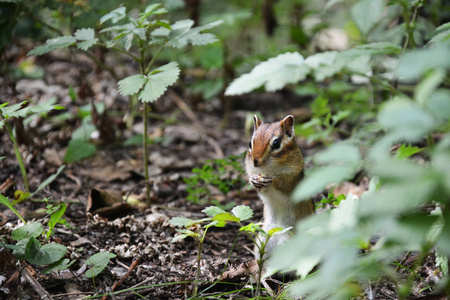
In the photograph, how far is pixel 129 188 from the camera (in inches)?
137

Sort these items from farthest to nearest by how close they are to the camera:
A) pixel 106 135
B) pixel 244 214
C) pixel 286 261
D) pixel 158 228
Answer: pixel 106 135 < pixel 158 228 < pixel 244 214 < pixel 286 261

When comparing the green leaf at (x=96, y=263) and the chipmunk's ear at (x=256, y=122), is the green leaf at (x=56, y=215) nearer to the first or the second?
the green leaf at (x=96, y=263)

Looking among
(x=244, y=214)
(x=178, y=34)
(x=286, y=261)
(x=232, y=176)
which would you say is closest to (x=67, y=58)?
(x=232, y=176)

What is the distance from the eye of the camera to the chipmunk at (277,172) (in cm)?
253

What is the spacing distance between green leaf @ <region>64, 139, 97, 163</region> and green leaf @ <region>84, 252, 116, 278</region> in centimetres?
144

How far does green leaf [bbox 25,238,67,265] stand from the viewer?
204 centimetres

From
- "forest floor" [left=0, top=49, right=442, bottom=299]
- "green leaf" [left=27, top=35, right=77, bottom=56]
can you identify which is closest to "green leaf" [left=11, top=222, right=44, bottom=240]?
"forest floor" [left=0, top=49, right=442, bottom=299]

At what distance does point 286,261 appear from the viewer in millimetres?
1172

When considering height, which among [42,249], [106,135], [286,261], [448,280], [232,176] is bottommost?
[232,176]

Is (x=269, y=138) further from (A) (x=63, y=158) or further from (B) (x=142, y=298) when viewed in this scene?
(A) (x=63, y=158)

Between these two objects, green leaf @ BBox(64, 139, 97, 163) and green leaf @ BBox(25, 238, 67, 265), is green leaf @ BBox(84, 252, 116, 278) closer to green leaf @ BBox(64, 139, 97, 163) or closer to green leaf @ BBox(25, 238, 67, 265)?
green leaf @ BBox(25, 238, 67, 265)

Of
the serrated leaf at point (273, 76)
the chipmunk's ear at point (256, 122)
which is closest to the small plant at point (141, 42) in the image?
the serrated leaf at point (273, 76)

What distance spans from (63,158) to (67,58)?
2893 mm

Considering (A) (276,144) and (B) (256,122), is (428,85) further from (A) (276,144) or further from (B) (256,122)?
(B) (256,122)
